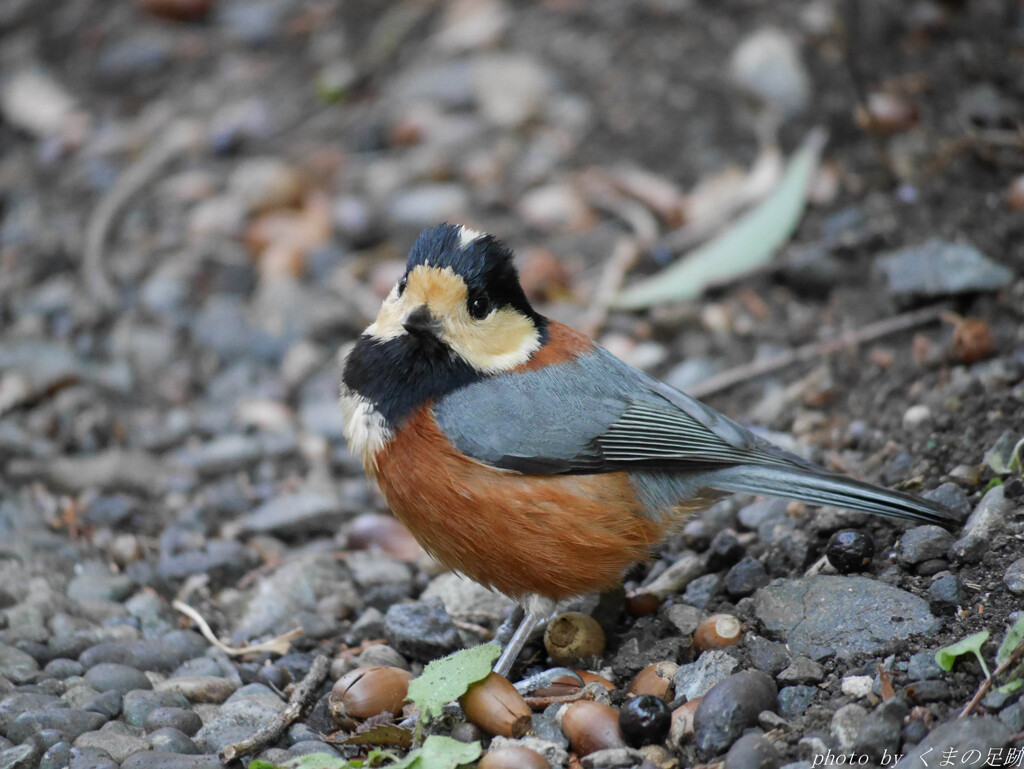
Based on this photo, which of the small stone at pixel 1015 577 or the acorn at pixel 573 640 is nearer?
the small stone at pixel 1015 577

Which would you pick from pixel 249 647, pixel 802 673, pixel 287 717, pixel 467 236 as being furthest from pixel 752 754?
pixel 467 236

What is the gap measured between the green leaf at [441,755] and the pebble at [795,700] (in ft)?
3.11

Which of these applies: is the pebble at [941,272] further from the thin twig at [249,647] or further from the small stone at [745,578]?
the thin twig at [249,647]

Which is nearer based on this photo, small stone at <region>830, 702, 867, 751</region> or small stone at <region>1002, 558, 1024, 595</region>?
small stone at <region>830, 702, 867, 751</region>

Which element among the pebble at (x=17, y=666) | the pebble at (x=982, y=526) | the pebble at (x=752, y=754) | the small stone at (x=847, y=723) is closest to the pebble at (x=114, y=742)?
the pebble at (x=17, y=666)

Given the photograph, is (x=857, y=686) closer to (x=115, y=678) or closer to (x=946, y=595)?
(x=946, y=595)

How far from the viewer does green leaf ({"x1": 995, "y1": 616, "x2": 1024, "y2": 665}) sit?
9.43 ft

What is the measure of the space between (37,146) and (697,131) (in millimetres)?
4904

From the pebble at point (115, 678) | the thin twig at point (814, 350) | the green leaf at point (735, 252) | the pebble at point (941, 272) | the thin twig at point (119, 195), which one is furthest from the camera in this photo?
the thin twig at point (119, 195)

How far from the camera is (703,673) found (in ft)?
10.9

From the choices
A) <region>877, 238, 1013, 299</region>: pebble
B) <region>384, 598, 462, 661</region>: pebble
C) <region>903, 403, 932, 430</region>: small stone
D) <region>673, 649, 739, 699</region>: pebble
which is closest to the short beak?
<region>384, 598, 462, 661</region>: pebble

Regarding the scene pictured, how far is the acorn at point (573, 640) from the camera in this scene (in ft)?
12.2

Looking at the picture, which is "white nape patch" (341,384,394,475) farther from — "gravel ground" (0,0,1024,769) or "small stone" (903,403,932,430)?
"small stone" (903,403,932,430)

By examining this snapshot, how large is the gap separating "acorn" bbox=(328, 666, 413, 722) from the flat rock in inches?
51.1
